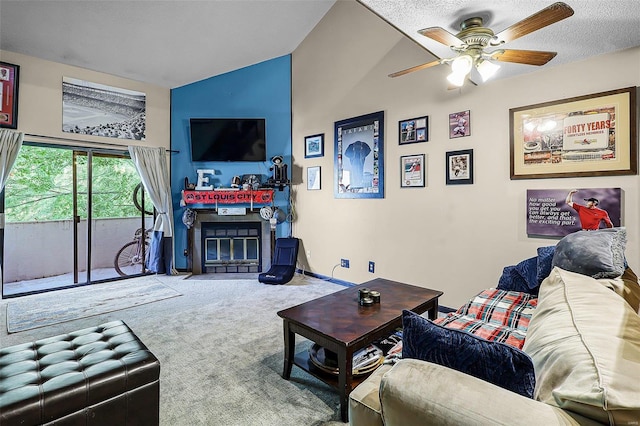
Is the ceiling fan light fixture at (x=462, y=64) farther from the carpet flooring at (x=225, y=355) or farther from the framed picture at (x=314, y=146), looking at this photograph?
the framed picture at (x=314, y=146)

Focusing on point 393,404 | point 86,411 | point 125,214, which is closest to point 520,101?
point 393,404

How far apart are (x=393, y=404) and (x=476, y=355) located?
298 millimetres

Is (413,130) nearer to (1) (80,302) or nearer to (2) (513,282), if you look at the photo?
(2) (513,282)

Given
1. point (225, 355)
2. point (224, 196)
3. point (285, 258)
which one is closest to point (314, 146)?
point (224, 196)

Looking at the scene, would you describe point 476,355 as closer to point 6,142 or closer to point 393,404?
point 393,404

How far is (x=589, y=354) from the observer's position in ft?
3.13

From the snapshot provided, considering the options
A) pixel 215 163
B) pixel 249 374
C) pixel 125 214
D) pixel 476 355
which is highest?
pixel 215 163

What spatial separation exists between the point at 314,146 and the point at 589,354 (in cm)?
434

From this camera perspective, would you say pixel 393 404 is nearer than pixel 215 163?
Yes

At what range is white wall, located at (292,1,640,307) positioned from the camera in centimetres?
288

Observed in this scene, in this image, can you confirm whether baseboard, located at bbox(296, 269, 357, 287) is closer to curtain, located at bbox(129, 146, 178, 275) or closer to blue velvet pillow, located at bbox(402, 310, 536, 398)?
curtain, located at bbox(129, 146, 178, 275)

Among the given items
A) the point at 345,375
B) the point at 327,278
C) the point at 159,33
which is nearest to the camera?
the point at 345,375

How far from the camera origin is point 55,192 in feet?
14.7

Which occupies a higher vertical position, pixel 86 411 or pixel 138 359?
pixel 138 359
